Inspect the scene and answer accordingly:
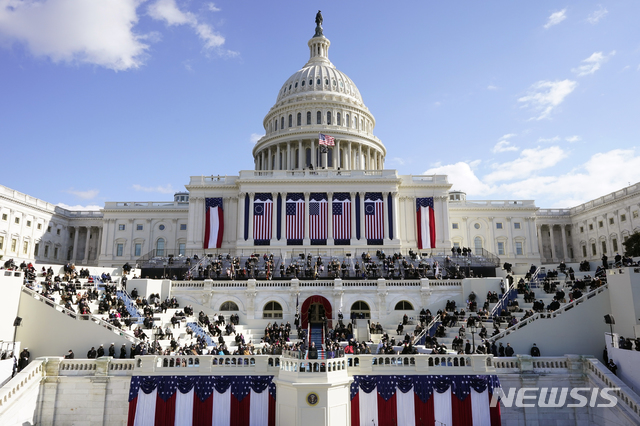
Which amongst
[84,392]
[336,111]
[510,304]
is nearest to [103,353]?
[84,392]

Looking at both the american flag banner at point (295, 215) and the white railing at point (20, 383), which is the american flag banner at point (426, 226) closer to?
→ the american flag banner at point (295, 215)

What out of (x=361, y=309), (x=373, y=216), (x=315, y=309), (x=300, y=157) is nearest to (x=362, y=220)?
(x=373, y=216)

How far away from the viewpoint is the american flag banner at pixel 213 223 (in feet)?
223

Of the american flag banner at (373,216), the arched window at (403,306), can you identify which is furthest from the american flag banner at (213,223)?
the arched window at (403,306)

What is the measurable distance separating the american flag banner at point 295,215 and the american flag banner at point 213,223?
1012cm

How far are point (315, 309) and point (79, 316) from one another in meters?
20.8

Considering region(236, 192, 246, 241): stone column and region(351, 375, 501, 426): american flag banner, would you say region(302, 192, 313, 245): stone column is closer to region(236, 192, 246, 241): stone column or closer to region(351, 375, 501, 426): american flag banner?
region(236, 192, 246, 241): stone column

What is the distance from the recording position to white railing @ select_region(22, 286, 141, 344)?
1195 inches

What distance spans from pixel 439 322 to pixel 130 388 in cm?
2273

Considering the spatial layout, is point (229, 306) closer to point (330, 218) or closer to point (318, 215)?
point (318, 215)

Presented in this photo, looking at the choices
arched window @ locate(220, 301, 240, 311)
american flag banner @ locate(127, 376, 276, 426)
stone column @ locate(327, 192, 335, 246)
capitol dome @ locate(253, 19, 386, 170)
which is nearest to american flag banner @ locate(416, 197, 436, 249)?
stone column @ locate(327, 192, 335, 246)

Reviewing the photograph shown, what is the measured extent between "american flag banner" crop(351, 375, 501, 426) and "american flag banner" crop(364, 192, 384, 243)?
136ft

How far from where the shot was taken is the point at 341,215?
6706 centimetres

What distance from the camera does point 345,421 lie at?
75.3ft
